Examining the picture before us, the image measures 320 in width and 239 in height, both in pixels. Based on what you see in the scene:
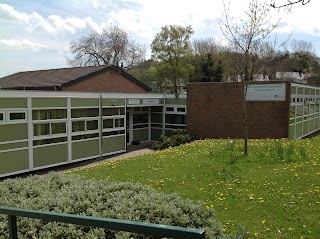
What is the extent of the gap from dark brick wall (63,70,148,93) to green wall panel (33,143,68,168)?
703cm

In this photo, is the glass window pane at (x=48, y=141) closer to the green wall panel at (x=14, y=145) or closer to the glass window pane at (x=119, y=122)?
the green wall panel at (x=14, y=145)

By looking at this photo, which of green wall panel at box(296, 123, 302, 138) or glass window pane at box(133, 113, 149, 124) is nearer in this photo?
green wall panel at box(296, 123, 302, 138)

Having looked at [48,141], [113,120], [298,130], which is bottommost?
[48,141]

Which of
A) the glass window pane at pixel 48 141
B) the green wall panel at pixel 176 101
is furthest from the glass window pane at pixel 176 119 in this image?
the glass window pane at pixel 48 141

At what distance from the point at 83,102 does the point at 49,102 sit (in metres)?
2.12

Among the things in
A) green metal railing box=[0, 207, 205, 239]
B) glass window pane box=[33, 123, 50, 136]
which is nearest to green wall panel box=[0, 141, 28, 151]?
glass window pane box=[33, 123, 50, 136]

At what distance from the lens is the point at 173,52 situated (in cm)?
3525

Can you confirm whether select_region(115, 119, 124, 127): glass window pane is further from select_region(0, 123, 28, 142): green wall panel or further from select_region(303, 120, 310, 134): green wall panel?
select_region(303, 120, 310, 134): green wall panel

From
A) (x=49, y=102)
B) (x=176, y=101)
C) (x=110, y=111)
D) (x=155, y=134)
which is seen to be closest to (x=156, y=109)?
(x=176, y=101)

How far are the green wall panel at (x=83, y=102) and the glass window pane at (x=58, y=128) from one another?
1.09 metres

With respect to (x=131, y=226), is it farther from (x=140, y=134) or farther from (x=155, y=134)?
(x=155, y=134)

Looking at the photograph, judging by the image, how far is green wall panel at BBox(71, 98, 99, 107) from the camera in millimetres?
15534

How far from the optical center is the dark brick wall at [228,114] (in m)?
18.1

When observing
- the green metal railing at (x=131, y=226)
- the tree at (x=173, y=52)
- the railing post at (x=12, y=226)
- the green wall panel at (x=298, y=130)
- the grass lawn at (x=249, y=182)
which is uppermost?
the tree at (x=173, y=52)
